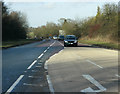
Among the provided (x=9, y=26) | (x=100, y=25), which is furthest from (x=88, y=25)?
(x=9, y=26)

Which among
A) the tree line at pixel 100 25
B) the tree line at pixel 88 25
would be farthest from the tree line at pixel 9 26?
the tree line at pixel 100 25

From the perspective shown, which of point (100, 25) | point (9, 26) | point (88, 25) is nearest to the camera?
point (100, 25)

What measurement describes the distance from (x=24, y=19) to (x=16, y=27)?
44.0ft

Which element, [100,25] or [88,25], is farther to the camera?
[88,25]

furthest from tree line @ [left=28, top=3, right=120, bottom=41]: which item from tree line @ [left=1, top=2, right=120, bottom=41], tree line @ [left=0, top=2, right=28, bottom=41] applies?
tree line @ [left=0, top=2, right=28, bottom=41]

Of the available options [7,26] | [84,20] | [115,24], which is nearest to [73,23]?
[84,20]

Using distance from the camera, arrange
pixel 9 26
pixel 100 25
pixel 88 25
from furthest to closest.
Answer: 1. pixel 88 25
2. pixel 9 26
3. pixel 100 25

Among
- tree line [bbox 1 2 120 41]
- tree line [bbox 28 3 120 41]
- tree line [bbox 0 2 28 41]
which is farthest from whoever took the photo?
tree line [bbox 0 2 28 41]

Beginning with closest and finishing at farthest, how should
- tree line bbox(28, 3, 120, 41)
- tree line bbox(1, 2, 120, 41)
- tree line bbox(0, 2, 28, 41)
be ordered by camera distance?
tree line bbox(28, 3, 120, 41) → tree line bbox(1, 2, 120, 41) → tree line bbox(0, 2, 28, 41)

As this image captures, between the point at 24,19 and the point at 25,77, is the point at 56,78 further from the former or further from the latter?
the point at 24,19

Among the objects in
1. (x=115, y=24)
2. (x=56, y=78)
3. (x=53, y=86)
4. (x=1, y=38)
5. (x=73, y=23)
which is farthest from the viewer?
(x=73, y=23)

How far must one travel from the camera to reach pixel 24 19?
77.0 m

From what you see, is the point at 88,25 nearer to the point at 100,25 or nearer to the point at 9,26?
the point at 100,25

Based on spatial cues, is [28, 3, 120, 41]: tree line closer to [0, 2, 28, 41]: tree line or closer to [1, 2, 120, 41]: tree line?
[1, 2, 120, 41]: tree line
